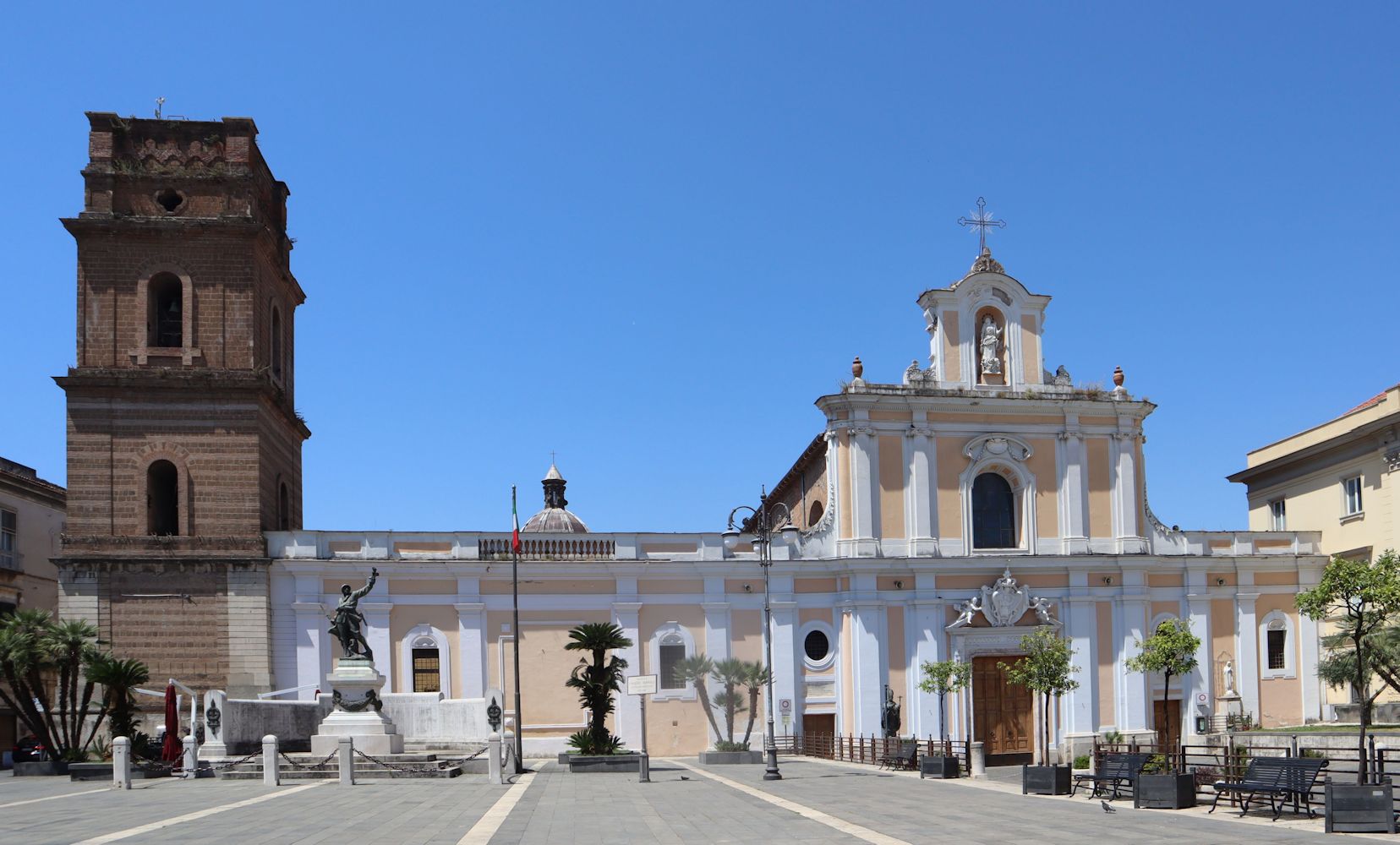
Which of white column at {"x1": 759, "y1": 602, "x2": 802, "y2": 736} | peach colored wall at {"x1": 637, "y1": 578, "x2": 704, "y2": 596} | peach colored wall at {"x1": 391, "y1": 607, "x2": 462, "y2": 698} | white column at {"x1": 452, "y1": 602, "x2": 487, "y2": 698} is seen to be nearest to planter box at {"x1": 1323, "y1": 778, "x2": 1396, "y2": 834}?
white column at {"x1": 759, "y1": 602, "x2": 802, "y2": 736}

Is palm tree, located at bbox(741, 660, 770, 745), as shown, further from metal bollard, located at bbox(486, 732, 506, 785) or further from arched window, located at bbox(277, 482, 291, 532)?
arched window, located at bbox(277, 482, 291, 532)

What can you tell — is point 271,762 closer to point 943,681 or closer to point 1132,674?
point 943,681

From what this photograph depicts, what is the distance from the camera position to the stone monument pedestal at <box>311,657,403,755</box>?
33.4m

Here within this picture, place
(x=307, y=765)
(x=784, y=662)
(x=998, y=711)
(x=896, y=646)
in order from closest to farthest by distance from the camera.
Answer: (x=307, y=765), (x=784, y=662), (x=896, y=646), (x=998, y=711)

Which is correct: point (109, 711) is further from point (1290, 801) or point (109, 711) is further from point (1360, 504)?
point (1360, 504)

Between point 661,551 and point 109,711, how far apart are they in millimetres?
17113

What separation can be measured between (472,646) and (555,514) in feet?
Result: 93.7

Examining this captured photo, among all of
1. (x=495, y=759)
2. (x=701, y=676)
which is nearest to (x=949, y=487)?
(x=701, y=676)

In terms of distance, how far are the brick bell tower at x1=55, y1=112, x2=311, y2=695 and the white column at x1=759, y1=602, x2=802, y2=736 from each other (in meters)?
15.6

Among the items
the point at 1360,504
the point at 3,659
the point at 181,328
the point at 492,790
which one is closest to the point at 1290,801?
the point at 492,790

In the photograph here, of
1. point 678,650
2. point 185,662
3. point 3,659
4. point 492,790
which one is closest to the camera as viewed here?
point 492,790

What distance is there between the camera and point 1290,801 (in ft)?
68.8

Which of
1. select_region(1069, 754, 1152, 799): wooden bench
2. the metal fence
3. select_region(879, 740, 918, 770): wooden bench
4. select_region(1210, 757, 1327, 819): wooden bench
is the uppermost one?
select_region(1210, 757, 1327, 819): wooden bench

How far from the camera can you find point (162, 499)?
43.4 meters
